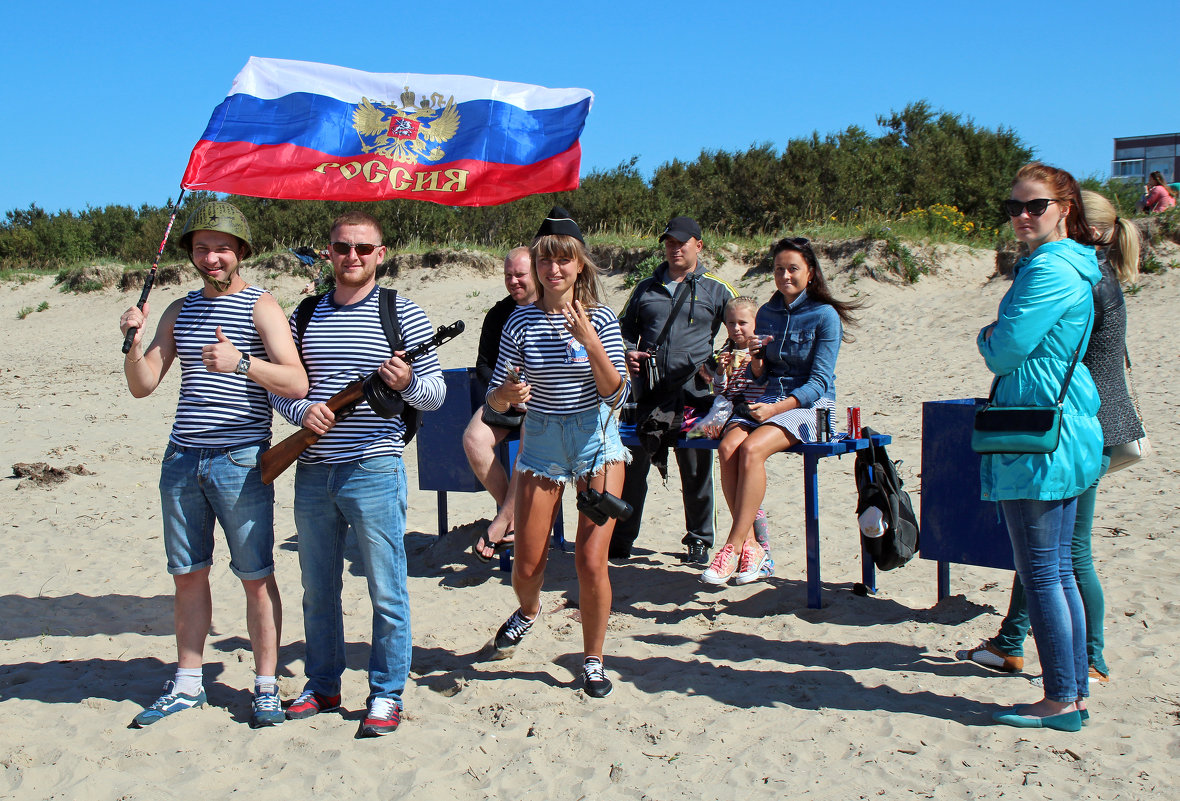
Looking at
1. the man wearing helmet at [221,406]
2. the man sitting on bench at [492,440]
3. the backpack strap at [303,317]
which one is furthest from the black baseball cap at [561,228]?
the man sitting on bench at [492,440]

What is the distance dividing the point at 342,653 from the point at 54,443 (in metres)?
8.09

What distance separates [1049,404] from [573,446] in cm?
179

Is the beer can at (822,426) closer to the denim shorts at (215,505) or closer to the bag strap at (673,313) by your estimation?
the bag strap at (673,313)

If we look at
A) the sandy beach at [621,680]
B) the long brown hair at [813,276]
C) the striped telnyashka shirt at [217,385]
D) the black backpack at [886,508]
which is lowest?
the sandy beach at [621,680]

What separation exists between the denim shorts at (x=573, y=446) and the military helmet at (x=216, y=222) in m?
1.38

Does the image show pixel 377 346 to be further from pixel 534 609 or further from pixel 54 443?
pixel 54 443

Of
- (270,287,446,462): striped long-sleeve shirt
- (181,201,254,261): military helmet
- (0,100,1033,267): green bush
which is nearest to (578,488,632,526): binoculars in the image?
(270,287,446,462): striped long-sleeve shirt

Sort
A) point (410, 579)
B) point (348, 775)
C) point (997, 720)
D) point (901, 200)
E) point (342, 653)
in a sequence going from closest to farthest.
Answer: point (348, 775) → point (997, 720) → point (342, 653) → point (410, 579) → point (901, 200)

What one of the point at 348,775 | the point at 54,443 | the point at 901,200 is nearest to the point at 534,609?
the point at 348,775

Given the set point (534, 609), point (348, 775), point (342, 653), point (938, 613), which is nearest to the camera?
point (348, 775)

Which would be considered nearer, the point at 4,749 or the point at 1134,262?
the point at 4,749

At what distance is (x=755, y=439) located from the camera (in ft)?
16.0

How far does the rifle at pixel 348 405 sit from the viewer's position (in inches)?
129

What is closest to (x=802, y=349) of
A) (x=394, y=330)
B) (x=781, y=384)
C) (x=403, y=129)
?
(x=781, y=384)
